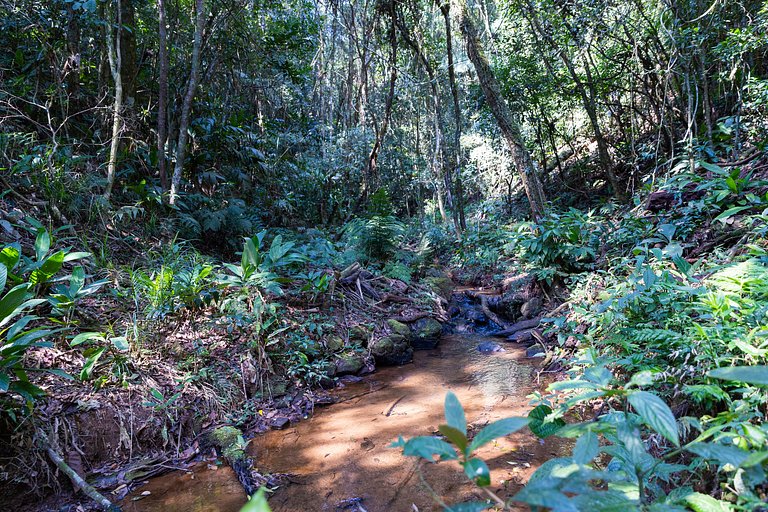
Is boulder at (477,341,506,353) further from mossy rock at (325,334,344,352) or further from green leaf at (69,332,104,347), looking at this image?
green leaf at (69,332,104,347)

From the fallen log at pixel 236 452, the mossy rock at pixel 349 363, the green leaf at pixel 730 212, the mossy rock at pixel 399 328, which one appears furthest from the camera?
the mossy rock at pixel 399 328

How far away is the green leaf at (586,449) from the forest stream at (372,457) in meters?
1.14

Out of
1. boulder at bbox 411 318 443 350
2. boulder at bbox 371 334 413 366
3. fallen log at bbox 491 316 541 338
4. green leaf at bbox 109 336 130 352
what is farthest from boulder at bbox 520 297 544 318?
green leaf at bbox 109 336 130 352

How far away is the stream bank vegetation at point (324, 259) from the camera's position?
2125mm

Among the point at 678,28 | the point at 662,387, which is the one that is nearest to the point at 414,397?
the point at 662,387

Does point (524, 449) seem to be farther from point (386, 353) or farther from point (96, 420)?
point (96, 420)

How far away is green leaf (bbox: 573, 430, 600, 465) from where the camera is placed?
39.6 inches

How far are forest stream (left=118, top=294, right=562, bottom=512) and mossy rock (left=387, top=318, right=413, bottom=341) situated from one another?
903mm

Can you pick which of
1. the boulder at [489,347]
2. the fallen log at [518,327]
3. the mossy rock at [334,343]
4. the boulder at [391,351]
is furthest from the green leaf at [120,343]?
the fallen log at [518,327]

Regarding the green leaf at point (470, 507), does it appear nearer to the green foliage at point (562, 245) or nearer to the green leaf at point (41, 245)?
the green leaf at point (41, 245)

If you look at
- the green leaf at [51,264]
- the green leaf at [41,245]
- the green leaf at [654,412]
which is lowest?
the green leaf at [654,412]

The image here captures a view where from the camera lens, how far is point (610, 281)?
13.7 ft

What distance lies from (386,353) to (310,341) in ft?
3.41

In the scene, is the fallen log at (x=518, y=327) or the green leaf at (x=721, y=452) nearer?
the green leaf at (x=721, y=452)
